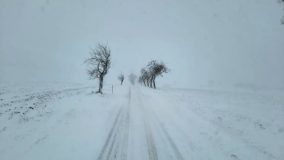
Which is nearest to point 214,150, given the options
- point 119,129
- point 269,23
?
point 119,129

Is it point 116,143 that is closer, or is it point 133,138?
point 116,143

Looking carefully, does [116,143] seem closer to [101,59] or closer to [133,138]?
[133,138]

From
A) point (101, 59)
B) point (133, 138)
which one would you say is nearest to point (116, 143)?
point (133, 138)

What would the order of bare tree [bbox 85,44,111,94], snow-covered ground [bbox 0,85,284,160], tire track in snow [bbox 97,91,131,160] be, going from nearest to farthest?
1. tire track in snow [bbox 97,91,131,160]
2. snow-covered ground [bbox 0,85,284,160]
3. bare tree [bbox 85,44,111,94]

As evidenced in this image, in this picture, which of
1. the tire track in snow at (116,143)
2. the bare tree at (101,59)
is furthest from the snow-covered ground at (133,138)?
the bare tree at (101,59)

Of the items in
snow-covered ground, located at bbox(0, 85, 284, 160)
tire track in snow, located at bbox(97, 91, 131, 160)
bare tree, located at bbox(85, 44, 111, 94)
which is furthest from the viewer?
bare tree, located at bbox(85, 44, 111, 94)

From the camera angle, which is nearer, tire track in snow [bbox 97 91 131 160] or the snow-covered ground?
tire track in snow [bbox 97 91 131 160]

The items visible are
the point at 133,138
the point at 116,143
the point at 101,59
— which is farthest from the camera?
the point at 101,59

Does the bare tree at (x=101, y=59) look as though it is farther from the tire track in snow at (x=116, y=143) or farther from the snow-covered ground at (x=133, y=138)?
the tire track in snow at (x=116, y=143)

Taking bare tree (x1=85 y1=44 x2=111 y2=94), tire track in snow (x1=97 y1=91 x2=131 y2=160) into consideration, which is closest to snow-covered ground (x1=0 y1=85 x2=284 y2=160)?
tire track in snow (x1=97 y1=91 x2=131 y2=160)

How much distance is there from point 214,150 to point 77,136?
7.46 metres

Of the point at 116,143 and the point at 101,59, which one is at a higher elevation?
the point at 101,59

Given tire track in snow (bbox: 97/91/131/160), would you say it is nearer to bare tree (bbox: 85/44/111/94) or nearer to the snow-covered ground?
the snow-covered ground

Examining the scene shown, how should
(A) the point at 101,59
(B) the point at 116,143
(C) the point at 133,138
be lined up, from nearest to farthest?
(B) the point at 116,143 → (C) the point at 133,138 → (A) the point at 101,59
